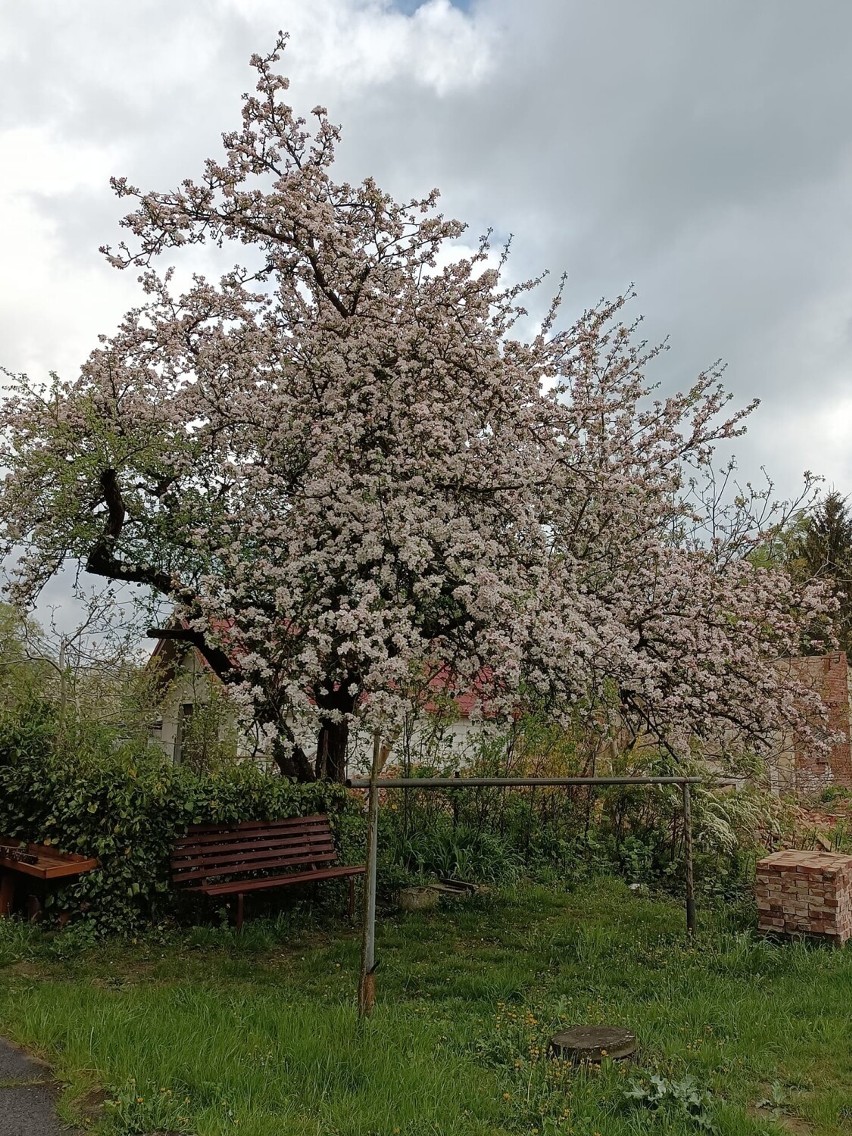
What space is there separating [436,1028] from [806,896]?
401 centimetres

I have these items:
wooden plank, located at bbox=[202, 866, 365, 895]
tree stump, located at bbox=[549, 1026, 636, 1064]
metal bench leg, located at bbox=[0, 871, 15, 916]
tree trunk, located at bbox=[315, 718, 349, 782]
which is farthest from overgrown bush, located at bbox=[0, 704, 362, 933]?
tree stump, located at bbox=[549, 1026, 636, 1064]

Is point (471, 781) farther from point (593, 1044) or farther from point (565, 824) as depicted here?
point (565, 824)

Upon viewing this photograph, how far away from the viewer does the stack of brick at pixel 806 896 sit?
23.4 feet

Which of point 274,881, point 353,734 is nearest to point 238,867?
point 274,881

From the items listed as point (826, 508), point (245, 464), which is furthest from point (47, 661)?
point (826, 508)

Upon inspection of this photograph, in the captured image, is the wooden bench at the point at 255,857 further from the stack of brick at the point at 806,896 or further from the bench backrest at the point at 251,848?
the stack of brick at the point at 806,896

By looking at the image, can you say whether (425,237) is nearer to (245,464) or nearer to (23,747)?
(245,464)

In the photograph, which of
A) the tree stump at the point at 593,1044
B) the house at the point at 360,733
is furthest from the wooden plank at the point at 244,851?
the tree stump at the point at 593,1044

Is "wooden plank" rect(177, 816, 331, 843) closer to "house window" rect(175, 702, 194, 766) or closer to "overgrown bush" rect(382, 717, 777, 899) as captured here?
"overgrown bush" rect(382, 717, 777, 899)

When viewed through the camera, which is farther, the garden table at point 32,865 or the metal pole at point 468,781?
the garden table at point 32,865

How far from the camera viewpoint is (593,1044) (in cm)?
441

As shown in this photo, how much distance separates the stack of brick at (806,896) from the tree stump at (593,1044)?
335 cm

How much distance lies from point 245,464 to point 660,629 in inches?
186

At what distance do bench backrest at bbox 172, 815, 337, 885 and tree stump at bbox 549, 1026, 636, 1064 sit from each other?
379cm
